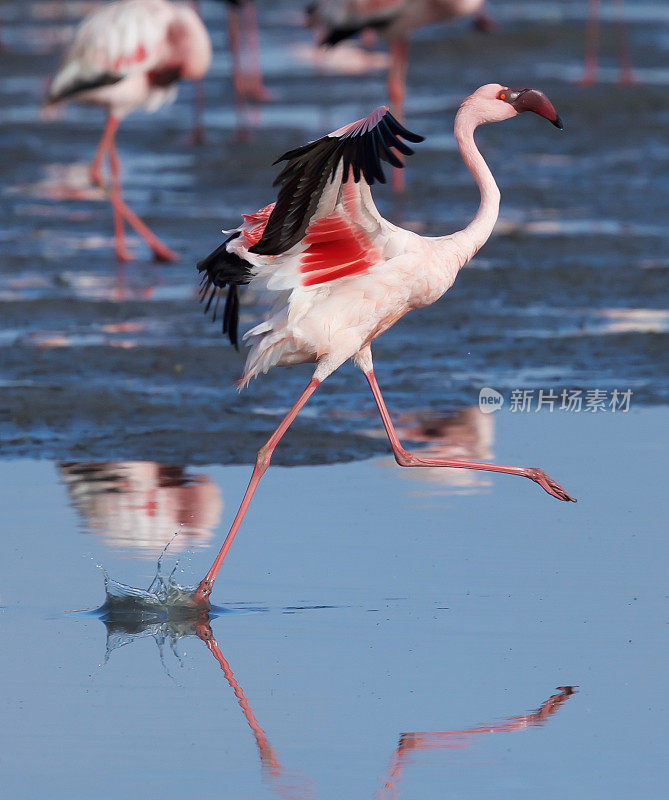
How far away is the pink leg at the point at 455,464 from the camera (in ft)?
19.2

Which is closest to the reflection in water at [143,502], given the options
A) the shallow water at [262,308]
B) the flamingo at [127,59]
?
the shallow water at [262,308]

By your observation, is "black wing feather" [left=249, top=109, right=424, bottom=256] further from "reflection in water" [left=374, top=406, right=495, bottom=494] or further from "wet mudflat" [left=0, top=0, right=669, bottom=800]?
"reflection in water" [left=374, top=406, right=495, bottom=494]

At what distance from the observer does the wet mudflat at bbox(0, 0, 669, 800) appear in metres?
4.08

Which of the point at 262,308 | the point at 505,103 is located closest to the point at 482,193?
the point at 505,103

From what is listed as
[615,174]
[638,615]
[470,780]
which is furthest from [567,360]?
Result: [615,174]

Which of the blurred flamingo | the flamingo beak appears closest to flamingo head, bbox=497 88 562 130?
the flamingo beak

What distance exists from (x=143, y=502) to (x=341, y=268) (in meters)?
1.21

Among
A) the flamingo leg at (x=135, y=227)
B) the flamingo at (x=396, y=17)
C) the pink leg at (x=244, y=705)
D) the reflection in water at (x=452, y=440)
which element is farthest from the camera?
the flamingo at (x=396, y=17)

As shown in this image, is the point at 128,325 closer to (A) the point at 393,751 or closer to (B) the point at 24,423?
(B) the point at 24,423

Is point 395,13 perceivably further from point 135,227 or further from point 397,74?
point 135,227

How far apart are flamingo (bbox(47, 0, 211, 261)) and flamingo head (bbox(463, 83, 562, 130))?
6.34 m

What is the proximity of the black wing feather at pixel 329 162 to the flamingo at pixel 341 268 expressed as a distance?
0.02 m

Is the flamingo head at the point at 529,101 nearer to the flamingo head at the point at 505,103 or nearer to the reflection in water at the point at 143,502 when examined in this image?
the flamingo head at the point at 505,103

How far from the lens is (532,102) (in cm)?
594
